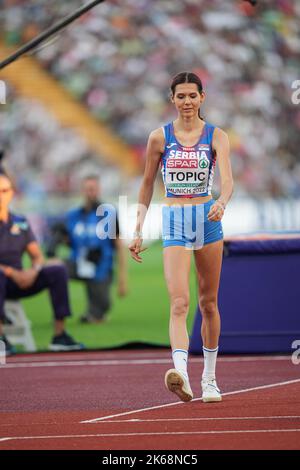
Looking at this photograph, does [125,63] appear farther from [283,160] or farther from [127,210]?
[127,210]

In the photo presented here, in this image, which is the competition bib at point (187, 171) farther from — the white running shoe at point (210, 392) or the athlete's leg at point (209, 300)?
the white running shoe at point (210, 392)

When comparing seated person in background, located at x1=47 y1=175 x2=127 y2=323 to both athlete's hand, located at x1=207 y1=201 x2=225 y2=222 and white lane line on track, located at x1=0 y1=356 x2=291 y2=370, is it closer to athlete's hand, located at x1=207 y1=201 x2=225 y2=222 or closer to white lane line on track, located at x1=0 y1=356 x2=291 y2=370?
white lane line on track, located at x1=0 y1=356 x2=291 y2=370

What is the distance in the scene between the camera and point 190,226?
725 cm

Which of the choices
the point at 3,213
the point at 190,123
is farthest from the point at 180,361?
the point at 3,213

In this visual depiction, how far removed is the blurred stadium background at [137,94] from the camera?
102 feet

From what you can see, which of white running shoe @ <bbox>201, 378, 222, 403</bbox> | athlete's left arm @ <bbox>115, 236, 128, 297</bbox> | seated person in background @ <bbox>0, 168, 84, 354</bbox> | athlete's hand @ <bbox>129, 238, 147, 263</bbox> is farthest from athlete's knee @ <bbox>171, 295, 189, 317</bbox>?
athlete's left arm @ <bbox>115, 236, 128, 297</bbox>

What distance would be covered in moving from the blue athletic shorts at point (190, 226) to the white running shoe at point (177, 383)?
0.84 meters

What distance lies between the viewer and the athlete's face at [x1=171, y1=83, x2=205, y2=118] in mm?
7320

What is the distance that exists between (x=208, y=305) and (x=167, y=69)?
2631 cm

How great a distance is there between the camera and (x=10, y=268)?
12039 millimetres

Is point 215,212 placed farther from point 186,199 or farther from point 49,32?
point 49,32

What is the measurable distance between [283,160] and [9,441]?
2723cm

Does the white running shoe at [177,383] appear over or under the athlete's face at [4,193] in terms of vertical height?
under

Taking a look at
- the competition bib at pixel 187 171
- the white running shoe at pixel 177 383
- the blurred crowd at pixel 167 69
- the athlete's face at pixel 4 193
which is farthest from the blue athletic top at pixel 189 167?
the blurred crowd at pixel 167 69
